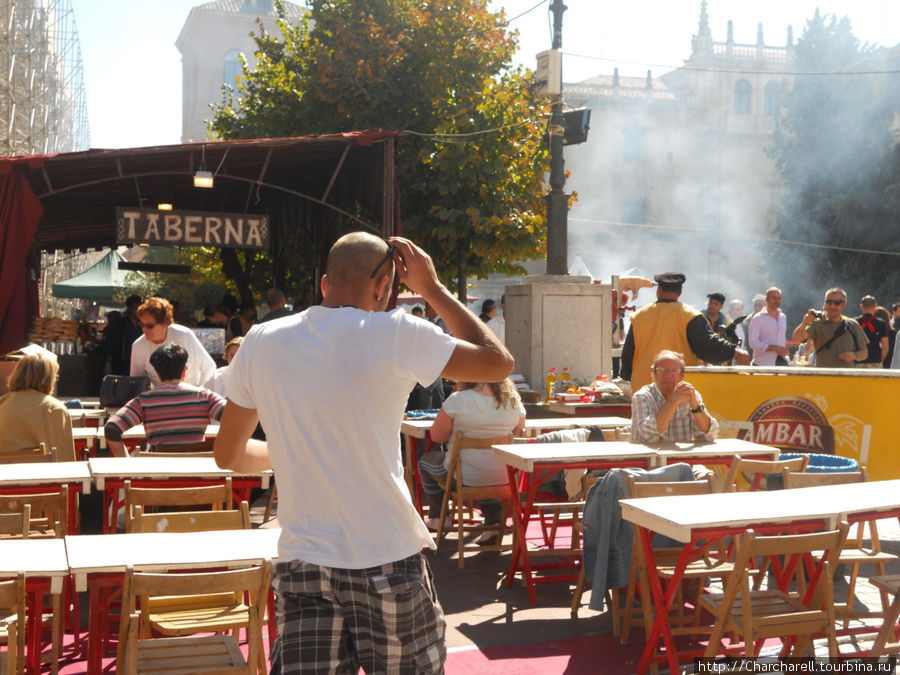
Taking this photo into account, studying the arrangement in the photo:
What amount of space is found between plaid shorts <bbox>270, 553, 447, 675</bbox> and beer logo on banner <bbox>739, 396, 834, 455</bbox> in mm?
6409

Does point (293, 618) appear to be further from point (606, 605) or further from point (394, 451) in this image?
point (606, 605)

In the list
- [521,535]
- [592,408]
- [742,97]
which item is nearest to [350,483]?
[521,535]

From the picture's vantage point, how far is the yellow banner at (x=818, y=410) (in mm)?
7773

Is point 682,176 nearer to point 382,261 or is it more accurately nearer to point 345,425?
point 382,261

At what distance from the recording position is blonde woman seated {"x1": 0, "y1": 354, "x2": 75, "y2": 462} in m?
6.27

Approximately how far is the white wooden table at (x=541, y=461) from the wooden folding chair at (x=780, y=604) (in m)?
1.53

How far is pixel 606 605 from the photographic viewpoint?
604 cm

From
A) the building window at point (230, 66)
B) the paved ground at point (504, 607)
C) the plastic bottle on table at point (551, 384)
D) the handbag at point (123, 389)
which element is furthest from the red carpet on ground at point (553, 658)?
the building window at point (230, 66)

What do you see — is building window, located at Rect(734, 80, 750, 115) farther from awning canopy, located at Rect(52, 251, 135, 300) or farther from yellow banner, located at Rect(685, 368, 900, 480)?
yellow banner, located at Rect(685, 368, 900, 480)

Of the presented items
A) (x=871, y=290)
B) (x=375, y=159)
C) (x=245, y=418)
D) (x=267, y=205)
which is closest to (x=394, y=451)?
(x=245, y=418)

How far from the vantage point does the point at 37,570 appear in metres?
3.56

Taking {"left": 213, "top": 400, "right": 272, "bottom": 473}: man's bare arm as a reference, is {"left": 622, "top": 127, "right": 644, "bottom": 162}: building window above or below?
above

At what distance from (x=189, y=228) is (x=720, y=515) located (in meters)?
9.15

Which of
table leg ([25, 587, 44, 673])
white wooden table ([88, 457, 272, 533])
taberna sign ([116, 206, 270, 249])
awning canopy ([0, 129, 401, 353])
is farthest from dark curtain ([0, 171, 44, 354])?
table leg ([25, 587, 44, 673])
